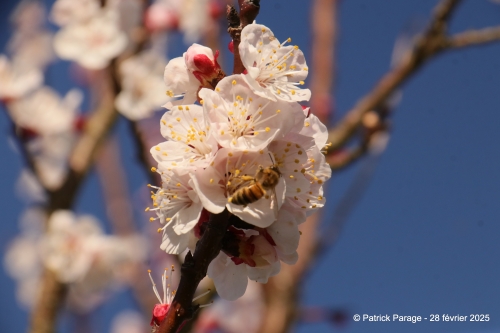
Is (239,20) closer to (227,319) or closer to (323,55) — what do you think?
(323,55)

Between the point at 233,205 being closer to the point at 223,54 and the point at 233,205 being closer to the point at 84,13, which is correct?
the point at 223,54

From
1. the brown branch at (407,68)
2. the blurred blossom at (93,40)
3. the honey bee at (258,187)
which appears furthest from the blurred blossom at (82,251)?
the honey bee at (258,187)

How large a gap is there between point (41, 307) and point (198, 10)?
175 centimetres

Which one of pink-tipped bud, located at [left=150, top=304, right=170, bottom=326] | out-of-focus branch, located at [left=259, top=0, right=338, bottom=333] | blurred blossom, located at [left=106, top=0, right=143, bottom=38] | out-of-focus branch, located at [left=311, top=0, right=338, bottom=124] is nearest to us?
pink-tipped bud, located at [left=150, top=304, right=170, bottom=326]

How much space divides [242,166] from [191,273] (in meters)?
0.22

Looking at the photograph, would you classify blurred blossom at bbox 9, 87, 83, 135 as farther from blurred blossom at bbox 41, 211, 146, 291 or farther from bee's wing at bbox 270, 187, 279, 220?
bee's wing at bbox 270, 187, 279, 220

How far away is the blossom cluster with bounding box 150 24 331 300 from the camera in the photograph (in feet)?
2.84

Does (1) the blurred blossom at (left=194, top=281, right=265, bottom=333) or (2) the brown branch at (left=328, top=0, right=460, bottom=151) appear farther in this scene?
(1) the blurred blossom at (left=194, top=281, right=265, bottom=333)

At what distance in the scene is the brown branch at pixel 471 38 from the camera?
2.25 meters

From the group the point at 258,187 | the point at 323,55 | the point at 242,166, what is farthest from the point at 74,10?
the point at 258,187

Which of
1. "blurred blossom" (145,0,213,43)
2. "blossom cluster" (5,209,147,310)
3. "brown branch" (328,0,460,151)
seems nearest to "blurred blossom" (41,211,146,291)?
"blossom cluster" (5,209,147,310)

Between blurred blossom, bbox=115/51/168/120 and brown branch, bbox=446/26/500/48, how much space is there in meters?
1.42

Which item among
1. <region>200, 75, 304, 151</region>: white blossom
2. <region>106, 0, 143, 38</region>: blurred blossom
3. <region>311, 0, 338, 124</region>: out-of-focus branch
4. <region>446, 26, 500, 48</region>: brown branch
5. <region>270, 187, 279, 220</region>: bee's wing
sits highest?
<region>200, 75, 304, 151</region>: white blossom

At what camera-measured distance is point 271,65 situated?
105cm
